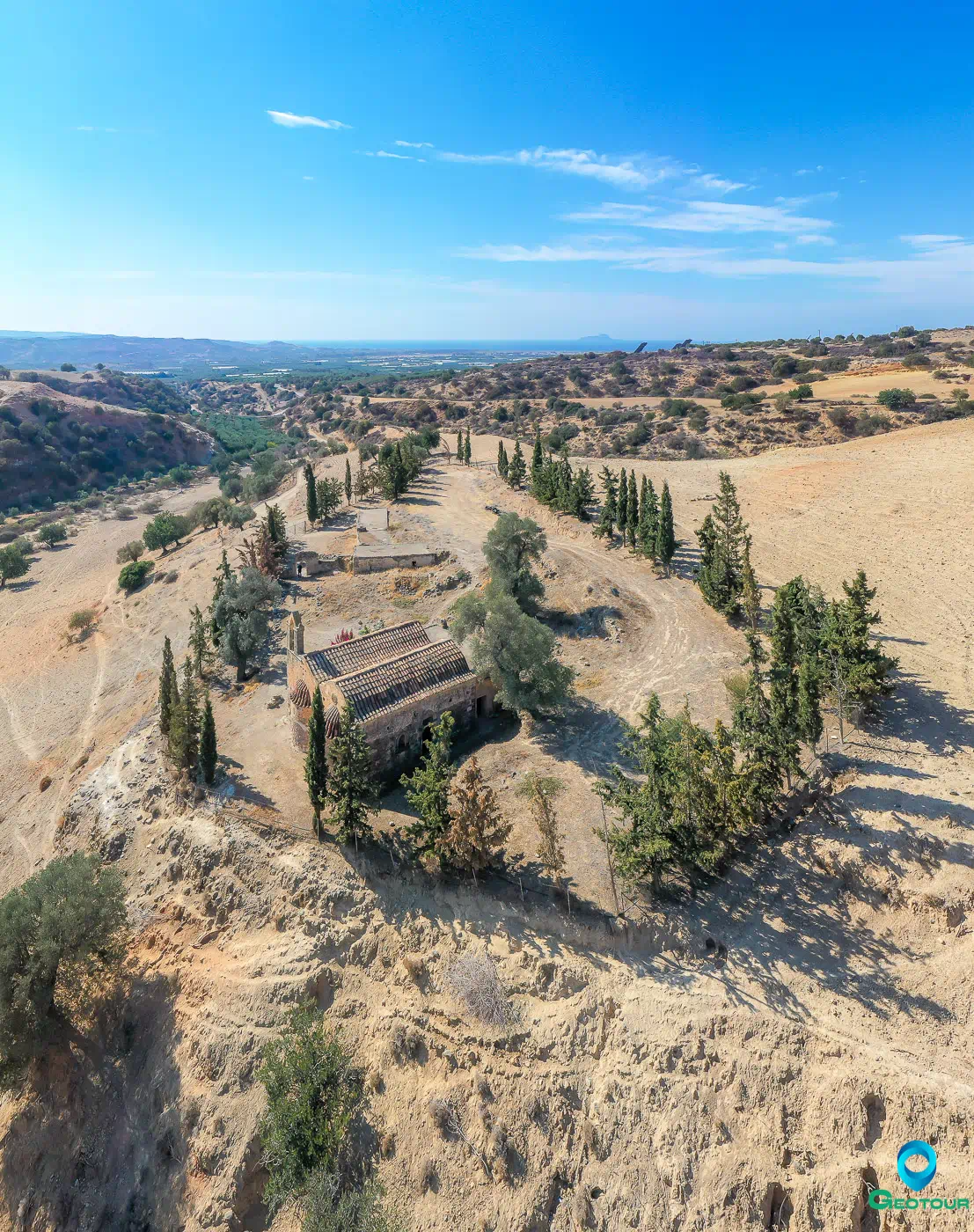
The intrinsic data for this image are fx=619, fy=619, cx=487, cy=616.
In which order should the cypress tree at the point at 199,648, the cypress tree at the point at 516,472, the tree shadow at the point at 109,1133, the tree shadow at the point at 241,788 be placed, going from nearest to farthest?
1. the tree shadow at the point at 109,1133
2. the tree shadow at the point at 241,788
3. the cypress tree at the point at 199,648
4. the cypress tree at the point at 516,472

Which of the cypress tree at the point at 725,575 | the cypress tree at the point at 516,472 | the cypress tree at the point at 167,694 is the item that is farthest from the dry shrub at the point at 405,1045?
the cypress tree at the point at 516,472

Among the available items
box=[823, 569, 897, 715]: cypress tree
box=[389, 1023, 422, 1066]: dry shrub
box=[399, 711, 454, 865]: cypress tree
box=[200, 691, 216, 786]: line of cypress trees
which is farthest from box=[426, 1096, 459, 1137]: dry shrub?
box=[823, 569, 897, 715]: cypress tree

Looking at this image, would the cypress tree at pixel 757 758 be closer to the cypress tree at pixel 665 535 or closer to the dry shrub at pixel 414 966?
the dry shrub at pixel 414 966

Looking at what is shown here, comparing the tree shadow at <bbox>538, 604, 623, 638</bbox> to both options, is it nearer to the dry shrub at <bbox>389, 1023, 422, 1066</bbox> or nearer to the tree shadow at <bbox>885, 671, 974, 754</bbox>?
the tree shadow at <bbox>885, 671, 974, 754</bbox>

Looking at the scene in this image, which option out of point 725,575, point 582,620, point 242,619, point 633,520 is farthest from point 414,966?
point 633,520

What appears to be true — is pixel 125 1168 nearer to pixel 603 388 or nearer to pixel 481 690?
pixel 481 690

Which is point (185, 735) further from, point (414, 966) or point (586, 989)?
point (586, 989)

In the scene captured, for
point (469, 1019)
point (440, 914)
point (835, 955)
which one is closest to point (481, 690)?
point (440, 914)
